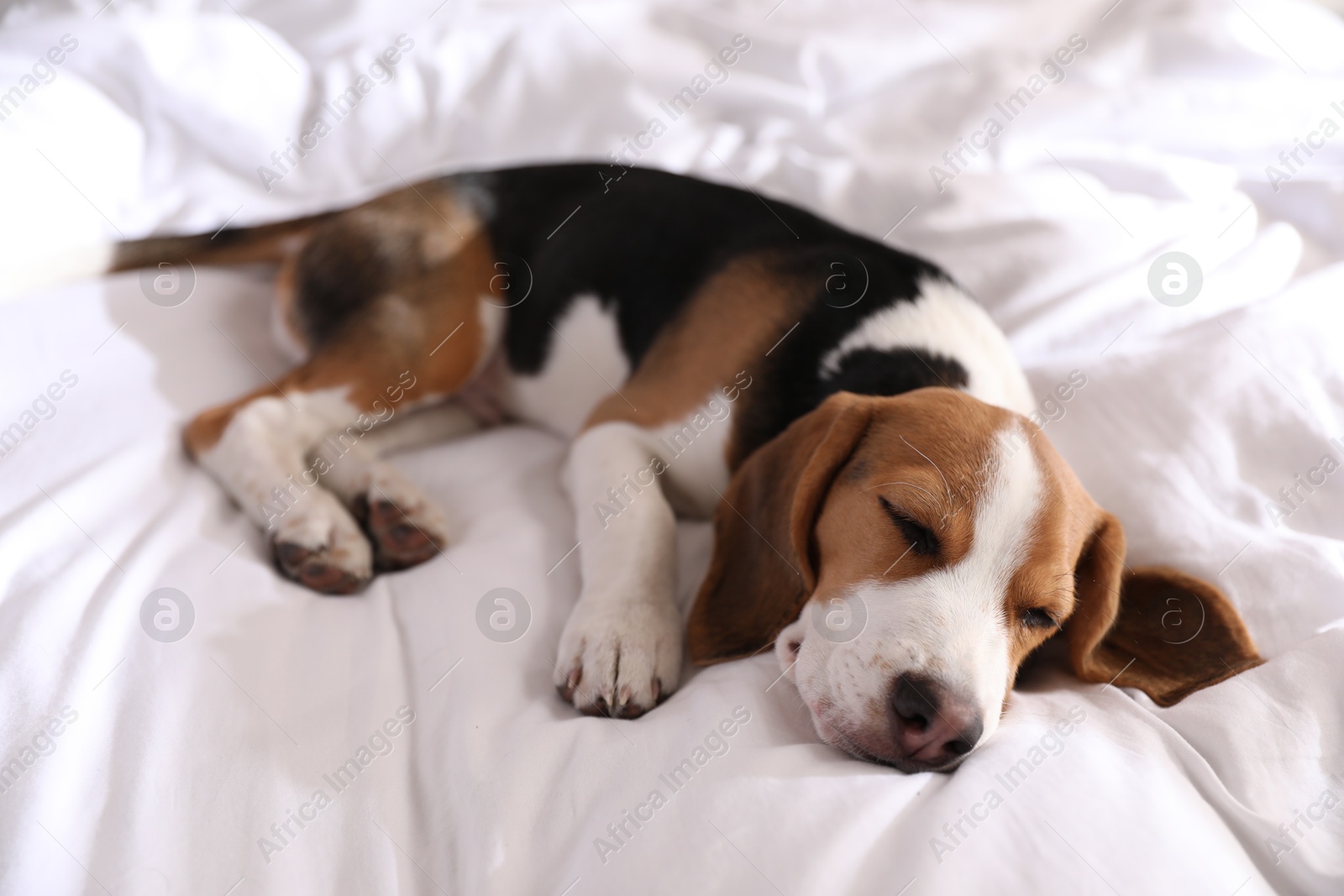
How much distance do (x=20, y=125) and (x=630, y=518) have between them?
245 cm

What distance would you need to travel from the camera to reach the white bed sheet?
1.50 meters

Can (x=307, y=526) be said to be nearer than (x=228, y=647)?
No

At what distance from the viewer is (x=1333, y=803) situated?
1.56 metres

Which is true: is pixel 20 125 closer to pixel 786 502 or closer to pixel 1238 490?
pixel 786 502

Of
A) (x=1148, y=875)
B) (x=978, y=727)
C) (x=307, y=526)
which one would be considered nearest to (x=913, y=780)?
(x=978, y=727)

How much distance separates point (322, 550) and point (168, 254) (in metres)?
1.40

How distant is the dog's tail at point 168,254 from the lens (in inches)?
110

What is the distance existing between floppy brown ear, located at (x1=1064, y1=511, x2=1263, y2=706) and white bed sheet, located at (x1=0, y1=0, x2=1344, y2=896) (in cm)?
8
